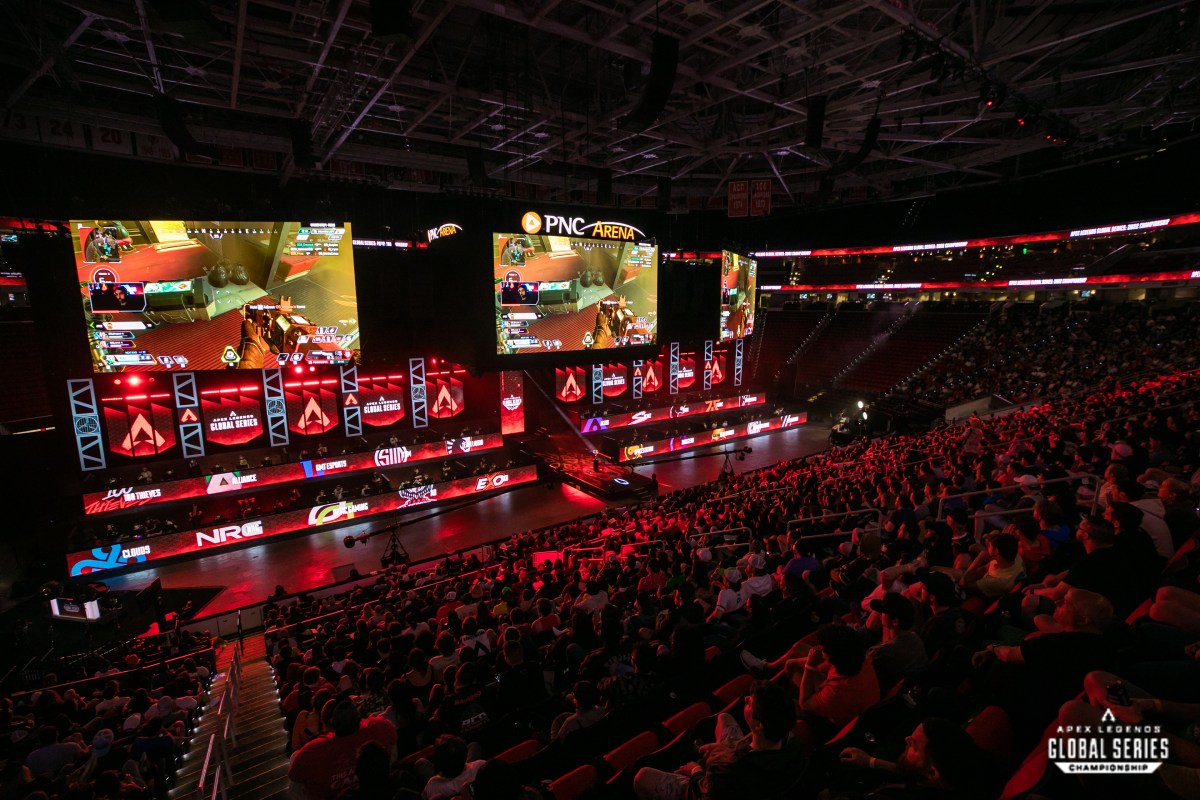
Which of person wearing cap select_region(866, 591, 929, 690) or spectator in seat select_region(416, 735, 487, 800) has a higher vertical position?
person wearing cap select_region(866, 591, 929, 690)

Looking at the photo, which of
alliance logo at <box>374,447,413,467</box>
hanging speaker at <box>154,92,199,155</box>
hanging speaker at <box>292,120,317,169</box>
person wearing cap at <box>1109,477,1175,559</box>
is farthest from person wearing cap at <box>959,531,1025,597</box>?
alliance logo at <box>374,447,413,467</box>

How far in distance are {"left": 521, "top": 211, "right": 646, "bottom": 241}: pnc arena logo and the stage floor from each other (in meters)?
8.26

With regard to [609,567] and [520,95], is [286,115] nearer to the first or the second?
[520,95]

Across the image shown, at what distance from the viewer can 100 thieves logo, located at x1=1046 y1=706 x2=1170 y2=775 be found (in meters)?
2.04

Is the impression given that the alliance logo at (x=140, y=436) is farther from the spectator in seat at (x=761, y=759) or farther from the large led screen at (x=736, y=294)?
the large led screen at (x=736, y=294)

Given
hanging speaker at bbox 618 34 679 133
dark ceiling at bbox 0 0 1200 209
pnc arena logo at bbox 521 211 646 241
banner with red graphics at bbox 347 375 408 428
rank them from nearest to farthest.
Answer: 1. hanging speaker at bbox 618 34 679 133
2. dark ceiling at bbox 0 0 1200 209
3. pnc arena logo at bbox 521 211 646 241
4. banner with red graphics at bbox 347 375 408 428

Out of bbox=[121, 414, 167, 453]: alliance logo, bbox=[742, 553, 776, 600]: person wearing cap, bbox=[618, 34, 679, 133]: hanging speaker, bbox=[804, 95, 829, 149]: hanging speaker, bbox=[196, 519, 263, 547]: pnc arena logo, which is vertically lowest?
bbox=[196, 519, 263, 547]: pnc arena logo

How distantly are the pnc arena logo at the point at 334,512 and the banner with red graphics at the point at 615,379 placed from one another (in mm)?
13277

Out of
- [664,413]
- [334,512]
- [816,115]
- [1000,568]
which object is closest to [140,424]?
[334,512]

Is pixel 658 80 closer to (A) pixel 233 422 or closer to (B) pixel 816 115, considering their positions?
(B) pixel 816 115

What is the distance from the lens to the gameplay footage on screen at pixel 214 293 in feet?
47.1

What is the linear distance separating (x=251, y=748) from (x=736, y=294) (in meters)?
25.7

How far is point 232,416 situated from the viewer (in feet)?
62.0

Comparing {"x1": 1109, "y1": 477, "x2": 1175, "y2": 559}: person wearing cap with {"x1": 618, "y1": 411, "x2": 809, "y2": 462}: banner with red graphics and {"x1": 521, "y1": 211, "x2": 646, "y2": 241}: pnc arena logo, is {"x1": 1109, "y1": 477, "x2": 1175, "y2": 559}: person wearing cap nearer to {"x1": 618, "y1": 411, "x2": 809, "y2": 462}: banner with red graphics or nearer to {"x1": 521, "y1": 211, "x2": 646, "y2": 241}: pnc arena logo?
{"x1": 521, "y1": 211, "x2": 646, "y2": 241}: pnc arena logo
